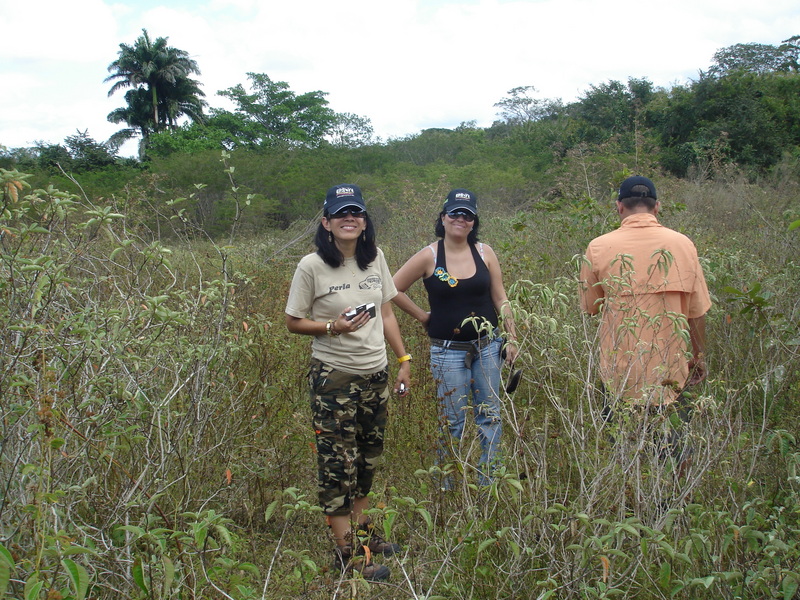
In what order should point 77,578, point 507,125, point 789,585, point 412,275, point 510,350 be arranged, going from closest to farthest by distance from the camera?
point 77,578, point 789,585, point 510,350, point 412,275, point 507,125

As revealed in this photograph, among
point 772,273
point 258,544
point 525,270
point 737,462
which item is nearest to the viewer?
point 737,462

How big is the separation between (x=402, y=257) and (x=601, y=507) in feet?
18.2

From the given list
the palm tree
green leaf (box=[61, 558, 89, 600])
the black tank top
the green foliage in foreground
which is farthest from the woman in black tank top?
the palm tree

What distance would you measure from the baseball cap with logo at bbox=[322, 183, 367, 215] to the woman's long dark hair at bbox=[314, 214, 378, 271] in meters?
0.05

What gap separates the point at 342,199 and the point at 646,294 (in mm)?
1309

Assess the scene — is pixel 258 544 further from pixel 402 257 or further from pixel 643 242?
pixel 402 257

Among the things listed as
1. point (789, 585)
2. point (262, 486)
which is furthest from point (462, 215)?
point (789, 585)

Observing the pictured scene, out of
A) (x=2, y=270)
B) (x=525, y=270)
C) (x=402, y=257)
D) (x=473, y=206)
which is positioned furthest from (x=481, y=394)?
(x=402, y=257)

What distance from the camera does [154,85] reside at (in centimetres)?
3609

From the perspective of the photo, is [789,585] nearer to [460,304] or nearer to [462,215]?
[460,304]

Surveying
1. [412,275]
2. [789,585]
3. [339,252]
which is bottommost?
[789,585]

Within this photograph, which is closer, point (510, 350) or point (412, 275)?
point (510, 350)

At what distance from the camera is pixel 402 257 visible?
7500 millimetres

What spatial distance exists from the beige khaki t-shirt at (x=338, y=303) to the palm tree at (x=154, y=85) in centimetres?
3539
